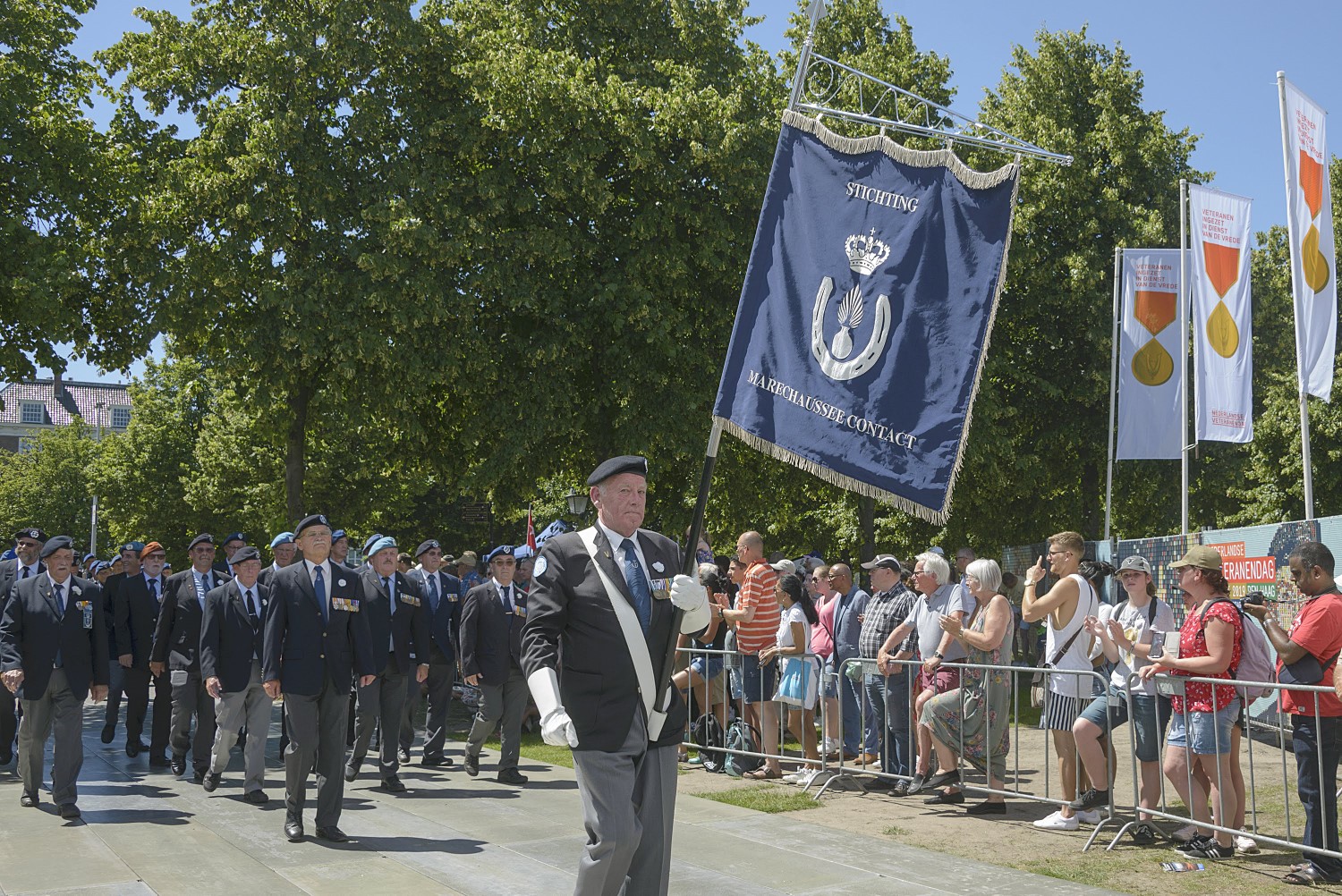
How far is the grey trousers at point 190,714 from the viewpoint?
11336mm

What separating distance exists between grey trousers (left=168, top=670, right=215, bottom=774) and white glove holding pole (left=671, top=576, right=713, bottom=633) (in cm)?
762

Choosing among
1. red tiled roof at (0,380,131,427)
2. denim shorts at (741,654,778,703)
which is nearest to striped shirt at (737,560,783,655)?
denim shorts at (741,654,778,703)

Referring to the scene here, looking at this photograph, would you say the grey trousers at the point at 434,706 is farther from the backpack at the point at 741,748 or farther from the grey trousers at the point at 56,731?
the grey trousers at the point at 56,731

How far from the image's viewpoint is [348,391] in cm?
2233

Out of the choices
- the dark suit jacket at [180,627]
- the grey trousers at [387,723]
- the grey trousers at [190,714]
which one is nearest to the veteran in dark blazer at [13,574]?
the dark suit jacket at [180,627]

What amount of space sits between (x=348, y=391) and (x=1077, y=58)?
19.4m

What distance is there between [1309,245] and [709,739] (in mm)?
8492

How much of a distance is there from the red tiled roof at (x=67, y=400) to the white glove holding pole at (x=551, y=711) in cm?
8916

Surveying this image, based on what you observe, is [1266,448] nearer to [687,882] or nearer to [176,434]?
[687,882]

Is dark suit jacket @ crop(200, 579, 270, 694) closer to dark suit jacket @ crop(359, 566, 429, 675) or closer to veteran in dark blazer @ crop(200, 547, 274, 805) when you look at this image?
veteran in dark blazer @ crop(200, 547, 274, 805)

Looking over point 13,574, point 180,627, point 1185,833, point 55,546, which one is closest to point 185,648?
point 180,627

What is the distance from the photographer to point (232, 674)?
1038 centimetres

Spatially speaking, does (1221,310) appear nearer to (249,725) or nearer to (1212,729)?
(1212,729)

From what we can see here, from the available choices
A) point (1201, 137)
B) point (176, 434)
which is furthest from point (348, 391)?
point (176, 434)
